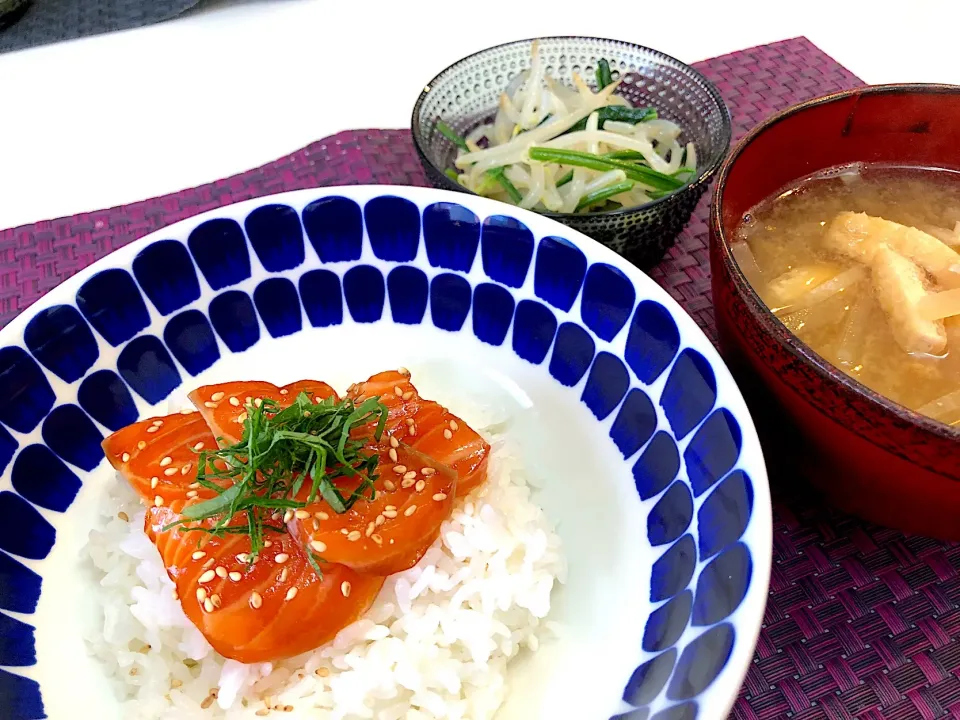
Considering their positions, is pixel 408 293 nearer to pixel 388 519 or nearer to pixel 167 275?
pixel 167 275

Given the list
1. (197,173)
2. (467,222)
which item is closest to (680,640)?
(467,222)

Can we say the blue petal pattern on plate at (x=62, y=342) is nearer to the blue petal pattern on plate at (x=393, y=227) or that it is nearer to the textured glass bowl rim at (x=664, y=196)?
the blue petal pattern on plate at (x=393, y=227)

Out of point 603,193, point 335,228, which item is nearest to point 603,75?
point 603,193

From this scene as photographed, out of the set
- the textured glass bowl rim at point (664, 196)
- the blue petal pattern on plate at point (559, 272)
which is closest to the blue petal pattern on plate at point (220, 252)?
the textured glass bowl rim at point (664, 196)

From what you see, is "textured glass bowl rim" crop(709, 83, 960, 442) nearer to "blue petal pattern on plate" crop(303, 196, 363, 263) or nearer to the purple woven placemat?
the purple woven placemat

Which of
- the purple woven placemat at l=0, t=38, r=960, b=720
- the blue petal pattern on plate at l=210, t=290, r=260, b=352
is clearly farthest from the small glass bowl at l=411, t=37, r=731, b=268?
the blue petal pattern on plate at l=210, t=290, r=260, b=352

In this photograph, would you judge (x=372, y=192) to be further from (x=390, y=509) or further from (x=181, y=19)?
(x=181, y=19)
